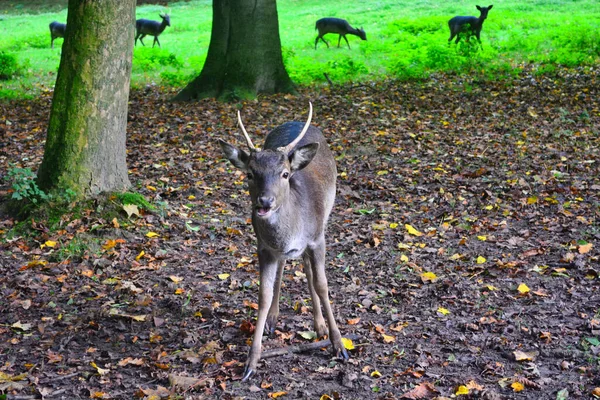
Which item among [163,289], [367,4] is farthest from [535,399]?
[367,4]

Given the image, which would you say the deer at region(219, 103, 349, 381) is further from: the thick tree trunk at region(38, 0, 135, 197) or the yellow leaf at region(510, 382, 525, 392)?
the thick tree trunk at region(38, 0, 135, 197)

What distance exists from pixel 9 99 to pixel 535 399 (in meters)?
12.3

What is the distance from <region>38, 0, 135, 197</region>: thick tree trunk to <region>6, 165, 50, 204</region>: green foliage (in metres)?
0.11

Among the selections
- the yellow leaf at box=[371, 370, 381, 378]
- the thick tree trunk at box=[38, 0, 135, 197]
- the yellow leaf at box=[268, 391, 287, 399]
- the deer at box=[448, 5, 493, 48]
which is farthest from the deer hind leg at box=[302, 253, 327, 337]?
the deer at box=[448, 5, 493, 48]

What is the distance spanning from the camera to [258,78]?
12.8 m

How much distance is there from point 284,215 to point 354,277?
1.82 metres

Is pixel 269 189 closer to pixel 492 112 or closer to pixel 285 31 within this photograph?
pixel 492 112

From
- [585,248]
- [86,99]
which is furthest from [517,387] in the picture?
[86,99]

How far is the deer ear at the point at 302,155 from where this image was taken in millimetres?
4532

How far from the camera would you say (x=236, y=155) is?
4570 millimetres

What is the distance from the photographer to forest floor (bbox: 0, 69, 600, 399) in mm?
4605

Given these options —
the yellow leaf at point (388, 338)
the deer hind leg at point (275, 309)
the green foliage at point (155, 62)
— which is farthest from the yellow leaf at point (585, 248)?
the green foliage at point (155, 62)

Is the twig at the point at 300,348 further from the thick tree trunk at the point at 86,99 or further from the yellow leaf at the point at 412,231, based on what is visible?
the thick tree trunk at the point at 86,99

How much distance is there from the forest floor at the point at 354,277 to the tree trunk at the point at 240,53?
2078 millimetres
